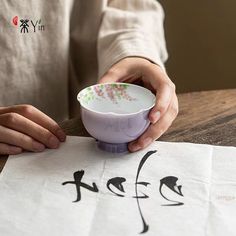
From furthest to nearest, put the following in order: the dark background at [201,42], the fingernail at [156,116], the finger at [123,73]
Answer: the dark background at [201,42]
the finger at [123,73]
the fingernail at [156,116]

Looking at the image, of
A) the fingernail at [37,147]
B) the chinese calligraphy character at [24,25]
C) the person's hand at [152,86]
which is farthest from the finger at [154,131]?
the chinese calligraphy character at [24,25]

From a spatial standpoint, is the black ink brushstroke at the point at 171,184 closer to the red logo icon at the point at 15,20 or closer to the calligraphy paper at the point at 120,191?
the calligraphy paper at the point at 120,191

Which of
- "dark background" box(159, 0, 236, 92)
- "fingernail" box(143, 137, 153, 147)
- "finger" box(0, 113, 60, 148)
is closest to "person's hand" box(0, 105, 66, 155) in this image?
"finger" box(0, 113, 60, 148)

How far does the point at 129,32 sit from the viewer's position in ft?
2.55

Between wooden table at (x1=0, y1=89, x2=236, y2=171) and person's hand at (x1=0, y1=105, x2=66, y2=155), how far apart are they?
2 cm

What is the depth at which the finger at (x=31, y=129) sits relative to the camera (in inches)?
22.4

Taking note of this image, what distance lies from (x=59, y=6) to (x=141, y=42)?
147 millimetres

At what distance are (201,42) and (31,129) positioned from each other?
0.82 meters

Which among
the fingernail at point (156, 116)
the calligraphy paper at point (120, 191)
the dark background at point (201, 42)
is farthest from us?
the dark background at point (201, 42)

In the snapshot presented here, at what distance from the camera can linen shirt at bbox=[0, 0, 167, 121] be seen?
2.40 ft

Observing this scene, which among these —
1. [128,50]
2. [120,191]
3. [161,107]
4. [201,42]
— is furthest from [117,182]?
[201,42]

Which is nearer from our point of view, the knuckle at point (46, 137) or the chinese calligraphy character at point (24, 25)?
the knuckle at point (46, 137)

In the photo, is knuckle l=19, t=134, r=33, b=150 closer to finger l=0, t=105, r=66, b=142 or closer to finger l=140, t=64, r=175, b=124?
finger l=0, t=105, r=66, b=142

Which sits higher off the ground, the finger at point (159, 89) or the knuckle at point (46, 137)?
the finger at point (159, 89)
